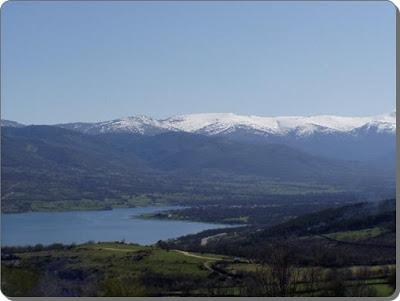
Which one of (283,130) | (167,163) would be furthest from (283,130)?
(167,163)

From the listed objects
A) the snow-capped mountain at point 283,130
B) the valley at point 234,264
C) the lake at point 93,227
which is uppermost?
the snow-capped mountain at point 283,130

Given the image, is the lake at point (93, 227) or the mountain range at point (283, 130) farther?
the mountain range at point (283, 130)

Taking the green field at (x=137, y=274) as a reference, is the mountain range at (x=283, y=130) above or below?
above

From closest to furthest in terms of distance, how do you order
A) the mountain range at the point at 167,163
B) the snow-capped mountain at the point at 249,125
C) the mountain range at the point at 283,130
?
the mountain range at the point at 167,163 → the mountain range at the point at 283,130 → the snow-capped mountain at the point at 249,125

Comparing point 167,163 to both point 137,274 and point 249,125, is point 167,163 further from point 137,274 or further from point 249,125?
point 249,125

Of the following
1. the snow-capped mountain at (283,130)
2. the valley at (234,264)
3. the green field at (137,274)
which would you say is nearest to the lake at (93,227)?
the valley at (234,264)

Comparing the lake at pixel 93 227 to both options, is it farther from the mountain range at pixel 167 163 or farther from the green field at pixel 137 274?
the green field at pixel 137 274

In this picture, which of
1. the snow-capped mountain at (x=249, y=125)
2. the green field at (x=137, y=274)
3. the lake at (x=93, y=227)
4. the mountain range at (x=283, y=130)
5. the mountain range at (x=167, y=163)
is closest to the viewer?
the green field at (x=137, y=274)

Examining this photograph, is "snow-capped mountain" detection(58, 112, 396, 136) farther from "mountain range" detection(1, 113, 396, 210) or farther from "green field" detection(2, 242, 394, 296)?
"green field" detection(2, 242, 394, 296)

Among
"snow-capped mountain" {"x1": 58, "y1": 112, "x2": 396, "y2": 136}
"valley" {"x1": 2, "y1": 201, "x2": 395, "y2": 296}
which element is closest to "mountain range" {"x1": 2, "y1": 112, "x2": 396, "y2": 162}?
"snow-capped mountain" {"x1": 58, "y1": 112, "x2": 396, "y2": 136}
